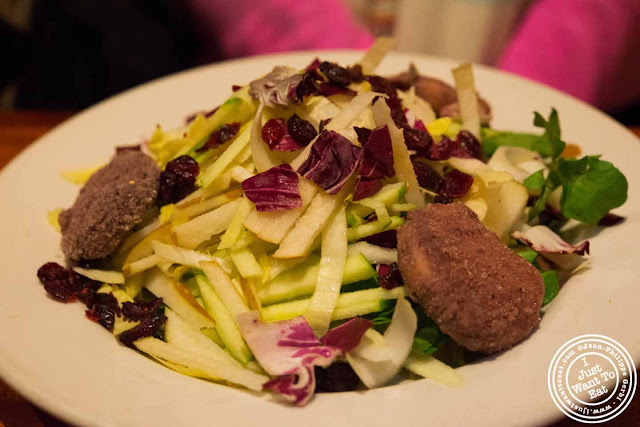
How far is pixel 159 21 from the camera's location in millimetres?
6062

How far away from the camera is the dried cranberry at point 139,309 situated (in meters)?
2.23

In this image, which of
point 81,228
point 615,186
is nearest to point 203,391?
point 81,228

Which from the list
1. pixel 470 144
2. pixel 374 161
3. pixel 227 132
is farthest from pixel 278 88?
pixel 470 144

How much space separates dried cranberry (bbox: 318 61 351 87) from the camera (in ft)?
8.33

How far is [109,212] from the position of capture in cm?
235

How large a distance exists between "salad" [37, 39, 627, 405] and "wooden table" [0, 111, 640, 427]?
0.38 metres

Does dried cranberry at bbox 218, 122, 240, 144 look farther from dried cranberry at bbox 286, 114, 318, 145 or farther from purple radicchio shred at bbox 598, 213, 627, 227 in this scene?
purple radicchio shred at bbox 598, 213, 627, 227

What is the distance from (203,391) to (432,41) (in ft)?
15.9

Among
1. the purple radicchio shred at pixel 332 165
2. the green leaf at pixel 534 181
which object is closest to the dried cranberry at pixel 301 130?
the purple radicchio shred at pixel 332 165

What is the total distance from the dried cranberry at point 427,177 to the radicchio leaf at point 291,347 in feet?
2.47

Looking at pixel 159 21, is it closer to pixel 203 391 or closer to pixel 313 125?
pixel 313 125

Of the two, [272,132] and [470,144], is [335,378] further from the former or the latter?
[470,144]

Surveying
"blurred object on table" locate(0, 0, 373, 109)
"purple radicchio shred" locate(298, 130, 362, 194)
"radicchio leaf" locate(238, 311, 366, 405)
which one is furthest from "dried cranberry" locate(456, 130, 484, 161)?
"blurred object on table" locate(0, 0, 373, 109)

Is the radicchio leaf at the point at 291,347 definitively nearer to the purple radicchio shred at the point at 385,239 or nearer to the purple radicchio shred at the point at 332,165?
the purple radicchio shred at the point at 385,239
